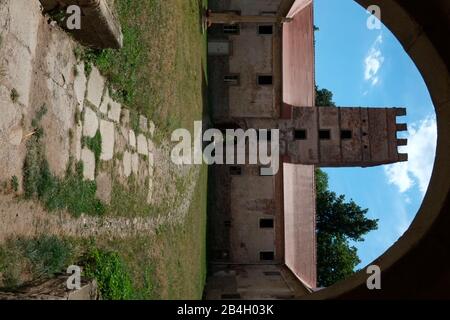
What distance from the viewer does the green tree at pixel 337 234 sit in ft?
103

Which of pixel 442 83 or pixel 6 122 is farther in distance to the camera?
pixel 442 83

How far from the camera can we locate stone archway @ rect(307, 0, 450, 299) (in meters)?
3.60

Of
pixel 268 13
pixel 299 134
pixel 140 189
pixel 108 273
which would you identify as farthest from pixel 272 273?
pixel 108 273

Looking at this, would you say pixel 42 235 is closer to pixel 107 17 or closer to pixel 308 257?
pixel 107 17

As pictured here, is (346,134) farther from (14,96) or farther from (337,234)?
(14,96)

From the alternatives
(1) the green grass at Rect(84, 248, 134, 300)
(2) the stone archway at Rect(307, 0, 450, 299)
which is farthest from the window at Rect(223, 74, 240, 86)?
(2) the stone archway at Rect(307, 0, 450, 299)

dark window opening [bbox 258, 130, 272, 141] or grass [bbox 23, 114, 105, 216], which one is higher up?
dark window opening [bbox 258, 130, 272, 141]

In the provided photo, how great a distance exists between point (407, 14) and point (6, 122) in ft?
11.6

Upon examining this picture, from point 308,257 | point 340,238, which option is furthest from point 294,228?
point 340,238

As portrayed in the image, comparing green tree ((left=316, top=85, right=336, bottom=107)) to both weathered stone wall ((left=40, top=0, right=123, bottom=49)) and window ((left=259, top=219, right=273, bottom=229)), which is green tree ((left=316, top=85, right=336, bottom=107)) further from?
weathered stone wall ((left=40, top=0, right=123, bottom=49))

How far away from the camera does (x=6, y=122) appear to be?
3418 millimetres

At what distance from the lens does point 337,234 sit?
107 feet

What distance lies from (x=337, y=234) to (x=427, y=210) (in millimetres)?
29982

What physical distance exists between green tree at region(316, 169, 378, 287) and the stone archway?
28872 mm
